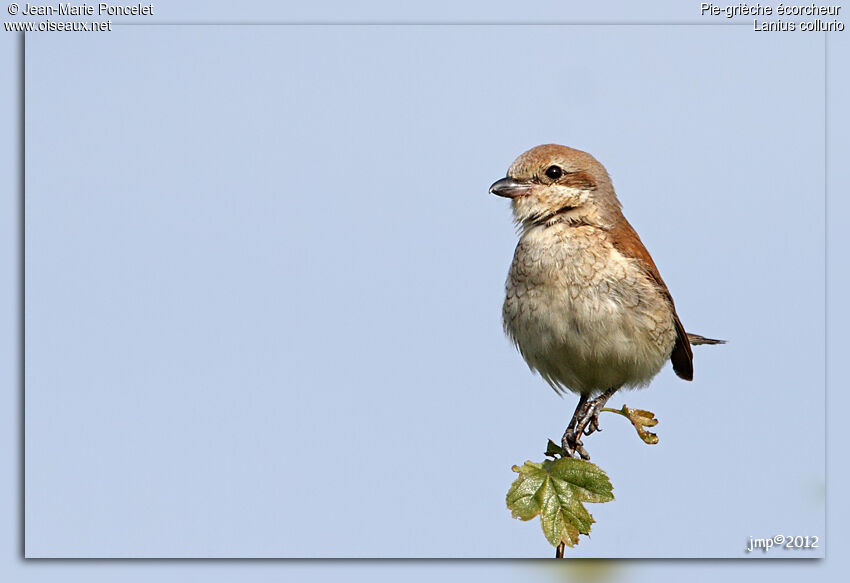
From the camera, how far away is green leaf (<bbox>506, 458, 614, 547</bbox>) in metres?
3.63

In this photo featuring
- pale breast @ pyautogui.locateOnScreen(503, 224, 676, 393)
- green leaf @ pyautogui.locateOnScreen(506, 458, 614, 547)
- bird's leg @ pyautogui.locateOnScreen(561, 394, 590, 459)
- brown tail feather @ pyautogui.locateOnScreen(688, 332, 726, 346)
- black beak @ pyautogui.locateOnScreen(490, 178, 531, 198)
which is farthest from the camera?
brown tail feather @ pyautogui.locateOnScreen(688, 332, 726, 346)

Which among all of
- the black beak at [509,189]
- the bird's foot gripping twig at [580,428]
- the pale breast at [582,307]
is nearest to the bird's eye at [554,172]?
the black beak at [509,189]

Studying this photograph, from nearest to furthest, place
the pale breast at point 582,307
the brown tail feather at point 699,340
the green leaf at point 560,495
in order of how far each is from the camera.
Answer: the green leaf at point 560,495, the pale breast at point 582,307, the brown tail feather at point 699,340

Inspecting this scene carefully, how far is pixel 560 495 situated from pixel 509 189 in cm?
201

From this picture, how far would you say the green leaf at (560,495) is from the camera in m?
3.63

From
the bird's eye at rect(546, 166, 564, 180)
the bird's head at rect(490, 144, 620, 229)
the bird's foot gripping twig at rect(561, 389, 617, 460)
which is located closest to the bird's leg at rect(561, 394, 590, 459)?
the bird's foot gripping twig at rect(561, 389, 617, 460)

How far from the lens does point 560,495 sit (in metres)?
3.68

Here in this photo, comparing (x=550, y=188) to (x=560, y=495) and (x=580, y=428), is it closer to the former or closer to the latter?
(x=580, y=428)

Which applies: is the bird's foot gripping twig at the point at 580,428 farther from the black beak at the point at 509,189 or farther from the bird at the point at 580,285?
the black beak at the point at 509,189

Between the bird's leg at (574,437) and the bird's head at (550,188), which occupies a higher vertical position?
the bird's head at (550,188)

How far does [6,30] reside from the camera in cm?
603

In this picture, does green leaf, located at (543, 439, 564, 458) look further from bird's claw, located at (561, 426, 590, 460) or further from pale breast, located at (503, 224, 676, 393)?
pale breast, located at (503, 224, 676, 393)

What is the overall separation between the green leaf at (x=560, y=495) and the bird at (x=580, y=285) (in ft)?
3.42

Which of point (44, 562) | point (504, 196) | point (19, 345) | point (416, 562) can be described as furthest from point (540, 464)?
point (19, 345)
